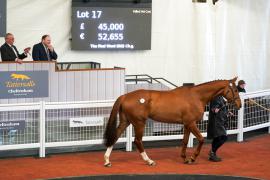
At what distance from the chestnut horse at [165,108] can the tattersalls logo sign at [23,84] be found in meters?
2.08

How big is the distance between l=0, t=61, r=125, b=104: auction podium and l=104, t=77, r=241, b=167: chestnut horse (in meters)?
1.76

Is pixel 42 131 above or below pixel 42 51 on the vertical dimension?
below

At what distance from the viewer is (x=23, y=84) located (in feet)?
46.5

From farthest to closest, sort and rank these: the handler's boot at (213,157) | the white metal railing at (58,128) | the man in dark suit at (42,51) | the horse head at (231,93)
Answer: the man in dark suit at (42,51), the white metal railing at (58,128), the handler's boot at (213,157), the horse head at (231,93)

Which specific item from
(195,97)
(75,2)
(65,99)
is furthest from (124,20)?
(195,97)

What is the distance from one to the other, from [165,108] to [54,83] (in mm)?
2682

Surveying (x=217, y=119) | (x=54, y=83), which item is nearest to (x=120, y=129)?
(x=217, y=119)

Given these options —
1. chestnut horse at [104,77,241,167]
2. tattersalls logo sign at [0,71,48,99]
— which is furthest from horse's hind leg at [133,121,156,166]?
tattersalls logo sign at [0,71,48,99]

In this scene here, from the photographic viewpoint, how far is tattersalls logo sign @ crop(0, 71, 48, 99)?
1399 centimetres

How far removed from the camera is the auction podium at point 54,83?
14047 mm

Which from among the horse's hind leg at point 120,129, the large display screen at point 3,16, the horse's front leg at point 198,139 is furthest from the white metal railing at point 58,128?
the large display screen at point 3,16

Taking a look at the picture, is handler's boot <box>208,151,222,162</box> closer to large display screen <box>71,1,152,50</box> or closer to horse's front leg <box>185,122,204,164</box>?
horse's front leg <box>185,122,204,164</box>

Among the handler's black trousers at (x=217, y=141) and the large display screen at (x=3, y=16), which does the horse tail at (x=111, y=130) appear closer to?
the handler's black trousers at (x=217, y=141)

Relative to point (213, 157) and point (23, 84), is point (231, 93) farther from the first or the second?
point (23, 84)
